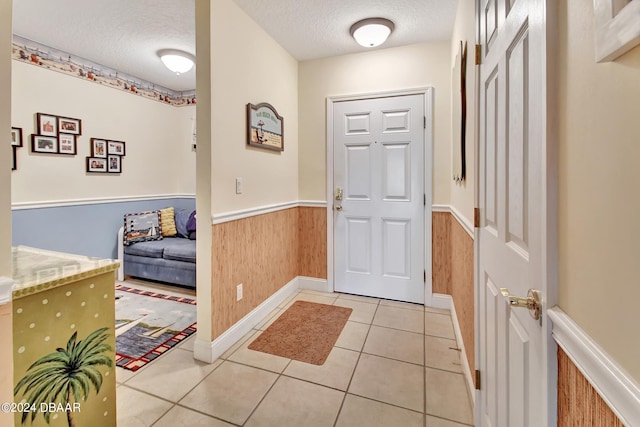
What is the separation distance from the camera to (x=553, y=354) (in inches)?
24.3

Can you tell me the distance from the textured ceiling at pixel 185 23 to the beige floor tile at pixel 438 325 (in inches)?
94.9

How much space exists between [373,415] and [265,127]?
2150mm

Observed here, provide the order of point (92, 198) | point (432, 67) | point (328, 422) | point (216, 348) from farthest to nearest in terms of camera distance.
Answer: point (92, 198), point (432, 67), point (216, 348), point (328, 422)

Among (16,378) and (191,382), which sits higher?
(16,378)

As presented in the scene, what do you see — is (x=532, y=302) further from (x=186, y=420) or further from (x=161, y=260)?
(x=161, y=260)

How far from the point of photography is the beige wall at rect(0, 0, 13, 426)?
791mm

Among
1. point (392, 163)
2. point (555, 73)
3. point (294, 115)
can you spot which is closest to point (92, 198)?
point (294, 115)

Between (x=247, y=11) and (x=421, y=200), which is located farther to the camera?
(x=421, y=200)

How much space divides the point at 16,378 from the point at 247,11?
96.4 inches

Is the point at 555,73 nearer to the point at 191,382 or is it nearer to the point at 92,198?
the point at 191,382

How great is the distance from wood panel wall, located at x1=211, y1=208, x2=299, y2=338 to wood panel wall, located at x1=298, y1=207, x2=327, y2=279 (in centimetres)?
8

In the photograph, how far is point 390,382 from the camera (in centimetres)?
174

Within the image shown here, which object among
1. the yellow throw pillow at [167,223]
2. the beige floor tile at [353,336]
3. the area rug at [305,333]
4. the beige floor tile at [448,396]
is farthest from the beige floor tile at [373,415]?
the yellow throw pillow at [167,223]

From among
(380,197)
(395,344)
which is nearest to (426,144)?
(380,197)
